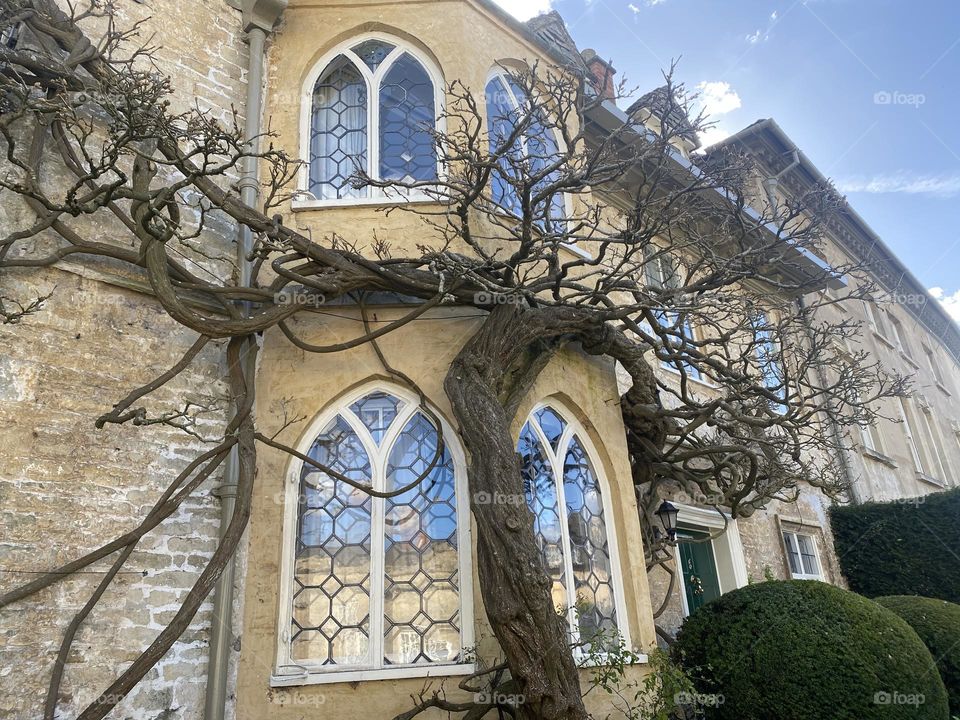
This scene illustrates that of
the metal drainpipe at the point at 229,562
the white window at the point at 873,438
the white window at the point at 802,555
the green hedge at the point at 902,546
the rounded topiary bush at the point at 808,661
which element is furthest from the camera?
the white window at the point at 873,438

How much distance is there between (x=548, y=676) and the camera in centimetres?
452

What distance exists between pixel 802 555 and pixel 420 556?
7.91 meters

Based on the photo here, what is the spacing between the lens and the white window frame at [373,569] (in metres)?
4.78

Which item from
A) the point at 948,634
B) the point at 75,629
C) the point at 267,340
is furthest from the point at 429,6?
the point at 948,634

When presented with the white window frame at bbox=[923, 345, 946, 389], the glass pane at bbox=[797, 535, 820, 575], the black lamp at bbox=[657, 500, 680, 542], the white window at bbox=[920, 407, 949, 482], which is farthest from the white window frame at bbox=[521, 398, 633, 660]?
the white window frame at bbox=[923, 345, 946, 389]

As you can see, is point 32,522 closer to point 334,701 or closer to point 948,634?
point 334,701

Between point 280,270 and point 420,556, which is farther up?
point 280,270

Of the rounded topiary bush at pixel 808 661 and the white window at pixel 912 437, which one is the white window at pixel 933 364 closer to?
the white window at pixel 912 437

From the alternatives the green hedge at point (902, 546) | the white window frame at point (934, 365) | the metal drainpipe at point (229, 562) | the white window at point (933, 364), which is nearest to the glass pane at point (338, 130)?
the metal drainpipe at point (229, 562)

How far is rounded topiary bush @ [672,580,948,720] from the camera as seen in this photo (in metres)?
5.25

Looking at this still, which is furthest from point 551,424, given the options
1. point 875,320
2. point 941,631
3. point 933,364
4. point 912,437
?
point 933,364

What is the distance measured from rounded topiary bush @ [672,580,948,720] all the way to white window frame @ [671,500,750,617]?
2423 millimetres

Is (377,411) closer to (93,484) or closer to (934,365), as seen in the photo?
(93,484)

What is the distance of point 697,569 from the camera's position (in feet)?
29.4
